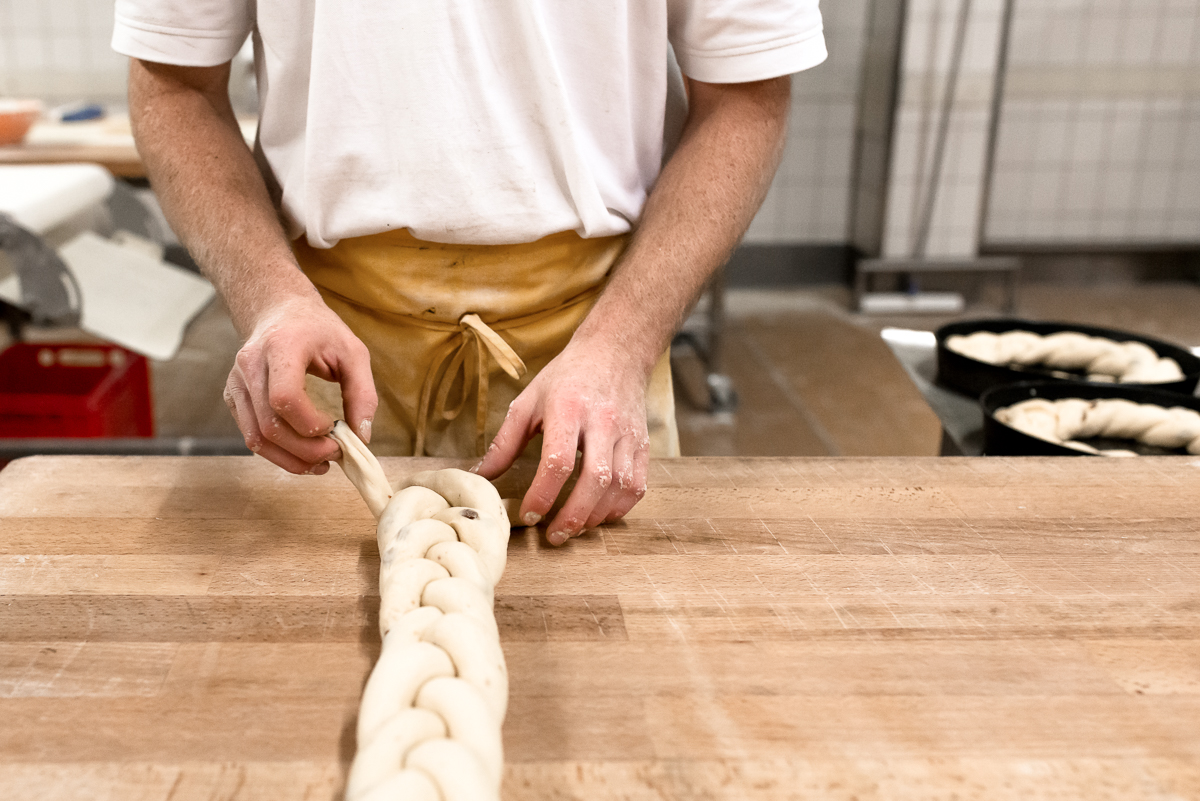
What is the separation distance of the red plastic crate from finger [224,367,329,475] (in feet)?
5.06

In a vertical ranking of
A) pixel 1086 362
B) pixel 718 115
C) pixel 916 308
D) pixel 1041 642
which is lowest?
pixel 916 308

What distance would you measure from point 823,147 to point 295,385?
13.9 feet

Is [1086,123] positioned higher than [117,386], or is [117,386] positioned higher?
[1086,123]

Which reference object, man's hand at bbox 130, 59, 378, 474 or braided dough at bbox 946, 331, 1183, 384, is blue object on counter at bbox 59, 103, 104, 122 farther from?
braided dough at bbox 946, 331, 1183, 384

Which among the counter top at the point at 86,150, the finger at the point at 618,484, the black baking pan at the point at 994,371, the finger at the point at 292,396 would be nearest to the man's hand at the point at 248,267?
the finger at the point at 292,396

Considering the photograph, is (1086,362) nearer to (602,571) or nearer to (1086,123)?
(602,571)

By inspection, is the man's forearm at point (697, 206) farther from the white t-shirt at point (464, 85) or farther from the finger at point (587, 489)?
the finger at point (587, 489)

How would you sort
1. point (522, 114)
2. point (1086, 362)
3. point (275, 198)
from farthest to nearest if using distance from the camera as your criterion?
1. point (1086, 362)
2. point (275, 198)
3. point (522, 114)

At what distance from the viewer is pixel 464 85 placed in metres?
0.94

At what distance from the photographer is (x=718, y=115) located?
3.49 feet

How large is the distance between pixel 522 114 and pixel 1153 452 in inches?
35.6

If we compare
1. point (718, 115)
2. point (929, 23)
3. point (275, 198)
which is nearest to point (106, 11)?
point (929, 23)

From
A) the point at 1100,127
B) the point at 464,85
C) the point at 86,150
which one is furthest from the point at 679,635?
the point at 1100,127

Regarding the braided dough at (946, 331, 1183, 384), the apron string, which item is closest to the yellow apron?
the apron string
